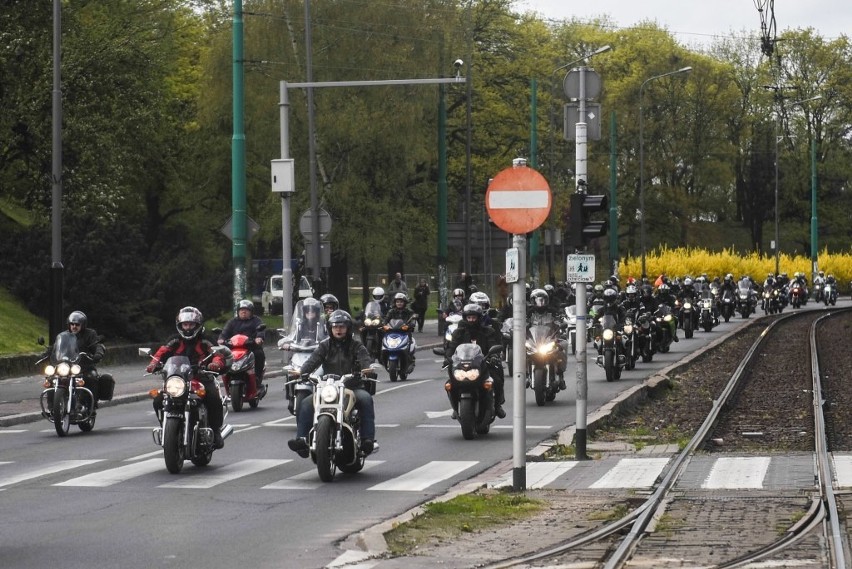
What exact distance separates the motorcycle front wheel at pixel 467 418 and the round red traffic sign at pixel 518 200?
5.55 m

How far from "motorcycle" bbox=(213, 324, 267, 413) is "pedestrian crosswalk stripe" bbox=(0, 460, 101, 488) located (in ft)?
20.7

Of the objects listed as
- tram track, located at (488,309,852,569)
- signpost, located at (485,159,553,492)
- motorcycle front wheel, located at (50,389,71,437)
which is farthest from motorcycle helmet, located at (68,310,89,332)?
signpost, located at (485,159,553,492)

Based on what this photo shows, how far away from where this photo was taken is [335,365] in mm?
15594

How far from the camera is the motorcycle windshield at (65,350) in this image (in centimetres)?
2008

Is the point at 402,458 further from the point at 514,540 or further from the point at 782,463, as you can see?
the point at 514,540

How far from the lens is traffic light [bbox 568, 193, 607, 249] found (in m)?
16.1

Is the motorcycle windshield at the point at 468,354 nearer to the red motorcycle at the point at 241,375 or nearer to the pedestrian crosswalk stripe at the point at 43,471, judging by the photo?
the pedestrian crosswalk stripe at the point at 43,471

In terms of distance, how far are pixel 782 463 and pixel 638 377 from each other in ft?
46.9

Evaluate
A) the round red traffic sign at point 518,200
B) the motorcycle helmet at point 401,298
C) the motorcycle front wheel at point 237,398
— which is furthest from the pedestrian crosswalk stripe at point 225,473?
the motorcycle helmet at point 401,298

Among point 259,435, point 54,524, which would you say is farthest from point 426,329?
point 54,524

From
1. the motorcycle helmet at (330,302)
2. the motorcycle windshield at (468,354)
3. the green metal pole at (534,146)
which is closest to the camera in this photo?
the motorcycle windshield at (468,354)

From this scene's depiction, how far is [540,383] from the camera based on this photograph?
23.7 m

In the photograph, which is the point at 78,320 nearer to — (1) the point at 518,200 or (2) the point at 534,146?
(1) the point at 518,200

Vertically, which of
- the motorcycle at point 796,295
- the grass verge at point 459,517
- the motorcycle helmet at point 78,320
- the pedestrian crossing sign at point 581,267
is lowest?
the motorcycle at point 796,295
